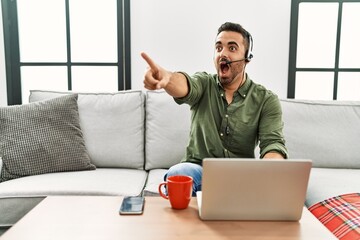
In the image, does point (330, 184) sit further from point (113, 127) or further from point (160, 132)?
point (113, 127)

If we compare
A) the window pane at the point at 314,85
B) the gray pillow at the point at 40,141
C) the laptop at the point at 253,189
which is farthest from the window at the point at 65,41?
the laptop at the point at 253,189

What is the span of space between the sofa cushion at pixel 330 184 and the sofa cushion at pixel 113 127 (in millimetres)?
948

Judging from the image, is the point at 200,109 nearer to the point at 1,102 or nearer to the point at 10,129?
the point at 10,129

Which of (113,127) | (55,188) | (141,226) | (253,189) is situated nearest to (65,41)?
(113,127)

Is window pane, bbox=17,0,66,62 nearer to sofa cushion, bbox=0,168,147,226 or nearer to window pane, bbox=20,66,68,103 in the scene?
window pane, bbox=20,66,68,103

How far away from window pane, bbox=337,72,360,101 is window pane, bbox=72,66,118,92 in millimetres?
1700

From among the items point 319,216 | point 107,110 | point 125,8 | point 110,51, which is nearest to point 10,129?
point 107,110

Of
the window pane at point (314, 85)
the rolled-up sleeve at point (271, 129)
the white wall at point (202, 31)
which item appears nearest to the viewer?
the rolled-up sleeve at point (271, 129)

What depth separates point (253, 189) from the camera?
0.87m

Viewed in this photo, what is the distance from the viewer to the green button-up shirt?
146 cm

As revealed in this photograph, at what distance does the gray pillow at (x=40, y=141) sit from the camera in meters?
1.76

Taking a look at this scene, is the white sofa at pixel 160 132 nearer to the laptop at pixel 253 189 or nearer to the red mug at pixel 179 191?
the red mug at pixel 179 191

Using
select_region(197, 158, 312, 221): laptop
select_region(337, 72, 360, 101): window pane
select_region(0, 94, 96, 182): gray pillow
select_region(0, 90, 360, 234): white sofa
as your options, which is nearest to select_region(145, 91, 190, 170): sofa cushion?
select_region(0, 90, 360, 234): white sofa

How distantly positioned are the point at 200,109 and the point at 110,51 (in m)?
1.24
